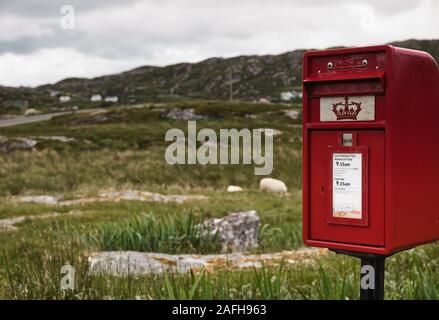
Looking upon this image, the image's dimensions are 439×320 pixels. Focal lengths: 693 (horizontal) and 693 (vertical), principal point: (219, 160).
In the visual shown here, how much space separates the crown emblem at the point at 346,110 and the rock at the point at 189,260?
3.57m

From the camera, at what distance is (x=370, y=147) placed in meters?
3.04

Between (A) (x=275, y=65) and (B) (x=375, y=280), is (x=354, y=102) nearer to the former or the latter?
(B) (x=375, y=280)

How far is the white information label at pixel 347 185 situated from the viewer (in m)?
3.09

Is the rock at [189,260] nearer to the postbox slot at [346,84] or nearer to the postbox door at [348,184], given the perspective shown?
the postbox door at [348,184]

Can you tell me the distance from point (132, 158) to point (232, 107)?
98.4 ft

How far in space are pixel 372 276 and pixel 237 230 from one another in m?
6.56

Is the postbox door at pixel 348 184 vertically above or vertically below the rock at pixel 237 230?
above

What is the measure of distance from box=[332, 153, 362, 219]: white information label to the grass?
1237 mm

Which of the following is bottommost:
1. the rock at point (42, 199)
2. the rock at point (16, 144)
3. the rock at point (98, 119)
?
the rock at point (42, 199)

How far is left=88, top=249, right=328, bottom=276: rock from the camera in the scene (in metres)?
6.70

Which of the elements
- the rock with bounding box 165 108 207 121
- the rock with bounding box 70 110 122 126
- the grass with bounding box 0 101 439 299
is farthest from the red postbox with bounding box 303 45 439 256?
the rock with bounding box 70 110 122 126

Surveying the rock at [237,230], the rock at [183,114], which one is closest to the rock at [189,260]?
the rock at [237,230]

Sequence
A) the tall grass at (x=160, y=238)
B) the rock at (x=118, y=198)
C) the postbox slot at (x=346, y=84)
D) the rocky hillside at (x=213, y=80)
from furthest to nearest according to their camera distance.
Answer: the rocky hillside at (x=213, y=80) < the rock at (x=118, y=198) < the tall grass at (x=160, y=238) < the postbox slot at (x=346, y=84)

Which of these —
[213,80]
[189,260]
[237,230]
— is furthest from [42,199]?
[213,80]
